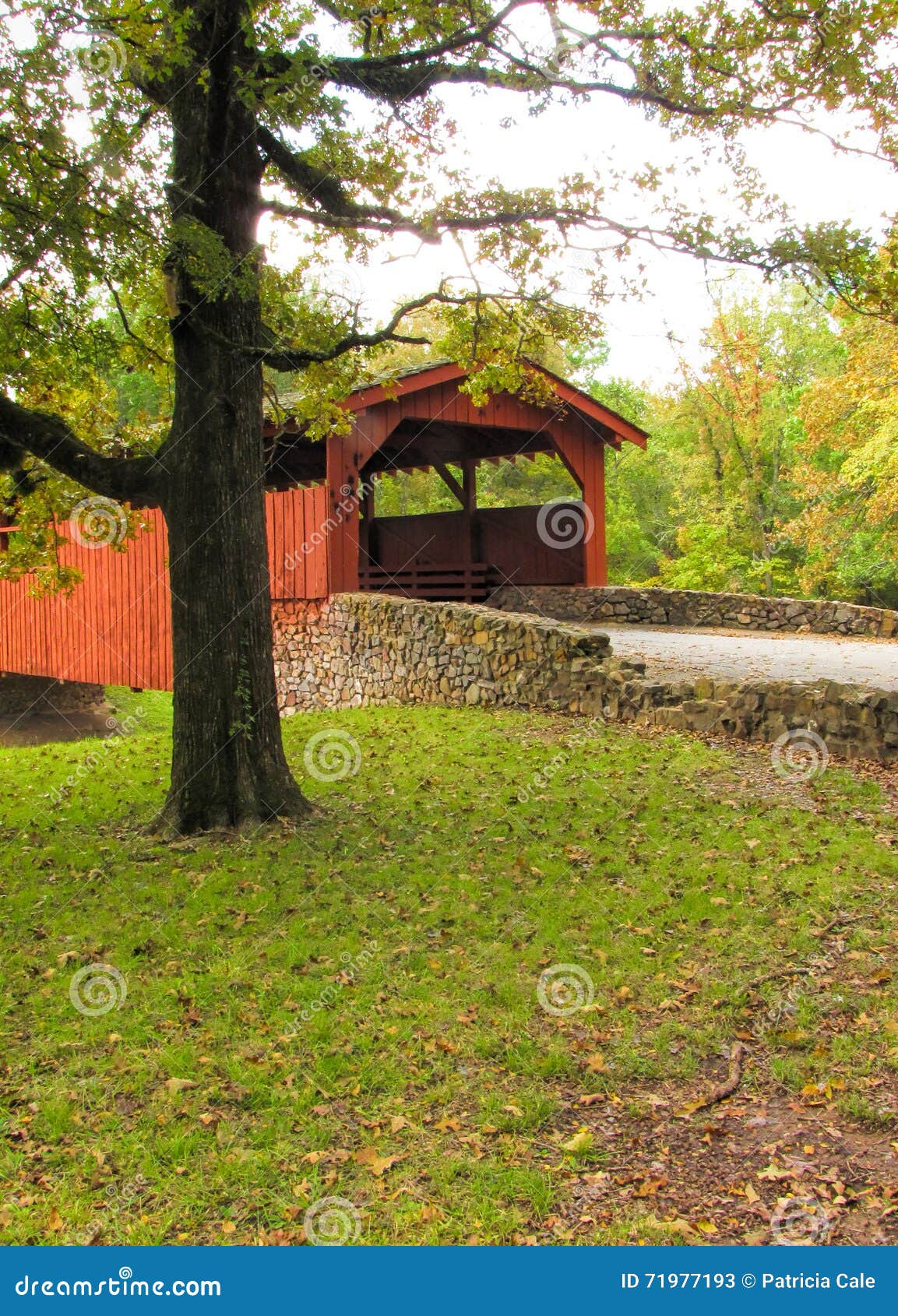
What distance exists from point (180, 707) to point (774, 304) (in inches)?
1144

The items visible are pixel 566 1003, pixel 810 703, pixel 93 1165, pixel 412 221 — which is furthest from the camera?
pixel 810 703

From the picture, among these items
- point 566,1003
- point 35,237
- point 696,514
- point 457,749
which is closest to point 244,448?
point 35,237

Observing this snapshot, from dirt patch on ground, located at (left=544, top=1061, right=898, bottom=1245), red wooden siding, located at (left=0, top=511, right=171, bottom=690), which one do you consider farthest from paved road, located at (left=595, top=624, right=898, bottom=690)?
red wooden siding, located at (left=0, top=511, right=171, bottom=690)

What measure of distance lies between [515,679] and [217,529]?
17.7ft

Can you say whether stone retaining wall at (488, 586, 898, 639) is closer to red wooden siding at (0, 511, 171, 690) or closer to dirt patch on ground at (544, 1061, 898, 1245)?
red wooden siding at (0, 511, 171, 690)

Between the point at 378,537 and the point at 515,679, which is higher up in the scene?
the point at 378,537

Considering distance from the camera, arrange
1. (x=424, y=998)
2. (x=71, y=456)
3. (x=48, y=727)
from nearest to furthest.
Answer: (x=424, y=998), (x=71, y=456), (x=48, y=727)

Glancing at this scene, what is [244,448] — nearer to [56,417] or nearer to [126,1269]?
[56,417]

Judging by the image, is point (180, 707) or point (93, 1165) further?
point (180, 707)

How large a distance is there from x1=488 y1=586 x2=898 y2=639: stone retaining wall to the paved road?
0.72m

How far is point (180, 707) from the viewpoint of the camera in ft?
25.2

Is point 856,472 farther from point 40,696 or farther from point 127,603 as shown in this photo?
point 40,696

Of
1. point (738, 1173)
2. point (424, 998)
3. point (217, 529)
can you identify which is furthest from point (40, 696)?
point (738, 1173)

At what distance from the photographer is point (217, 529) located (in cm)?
761
